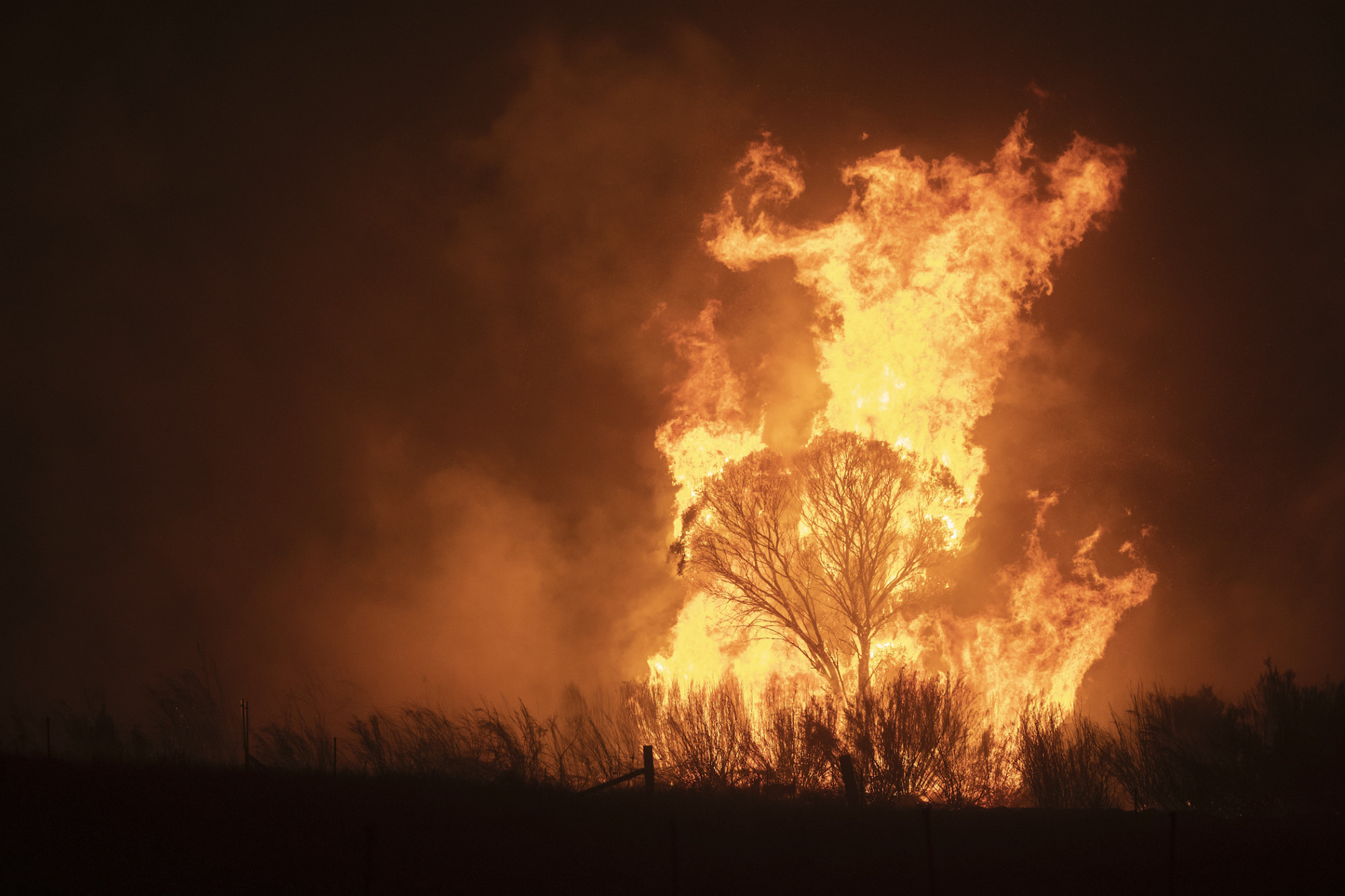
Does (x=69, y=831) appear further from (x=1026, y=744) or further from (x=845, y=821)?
(x=1026, y=744)

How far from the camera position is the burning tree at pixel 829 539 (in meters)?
22.1

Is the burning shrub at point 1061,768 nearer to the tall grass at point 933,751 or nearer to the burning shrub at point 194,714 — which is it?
the tall grass at point 933,751

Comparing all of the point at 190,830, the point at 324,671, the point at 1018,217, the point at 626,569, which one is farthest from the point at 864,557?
the point at 324,671

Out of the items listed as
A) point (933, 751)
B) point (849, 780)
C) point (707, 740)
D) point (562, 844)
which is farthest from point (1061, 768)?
point (562, 844)

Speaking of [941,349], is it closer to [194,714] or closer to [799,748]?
[799,748]

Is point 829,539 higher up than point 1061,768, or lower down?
higher up

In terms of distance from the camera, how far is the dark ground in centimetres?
1196

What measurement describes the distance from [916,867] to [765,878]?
205 centimetres

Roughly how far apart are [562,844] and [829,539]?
35.1ft

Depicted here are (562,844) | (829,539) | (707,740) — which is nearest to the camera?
(562,844)

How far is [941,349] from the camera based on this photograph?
2427cm

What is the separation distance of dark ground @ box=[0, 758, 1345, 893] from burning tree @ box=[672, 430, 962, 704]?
648cm

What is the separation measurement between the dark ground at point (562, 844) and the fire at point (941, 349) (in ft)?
25.5

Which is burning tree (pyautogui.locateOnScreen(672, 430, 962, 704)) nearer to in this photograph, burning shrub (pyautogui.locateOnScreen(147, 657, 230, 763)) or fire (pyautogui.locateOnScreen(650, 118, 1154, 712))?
fire (pyautogui.locateOnScreen(650, 118, 1154, 712))
